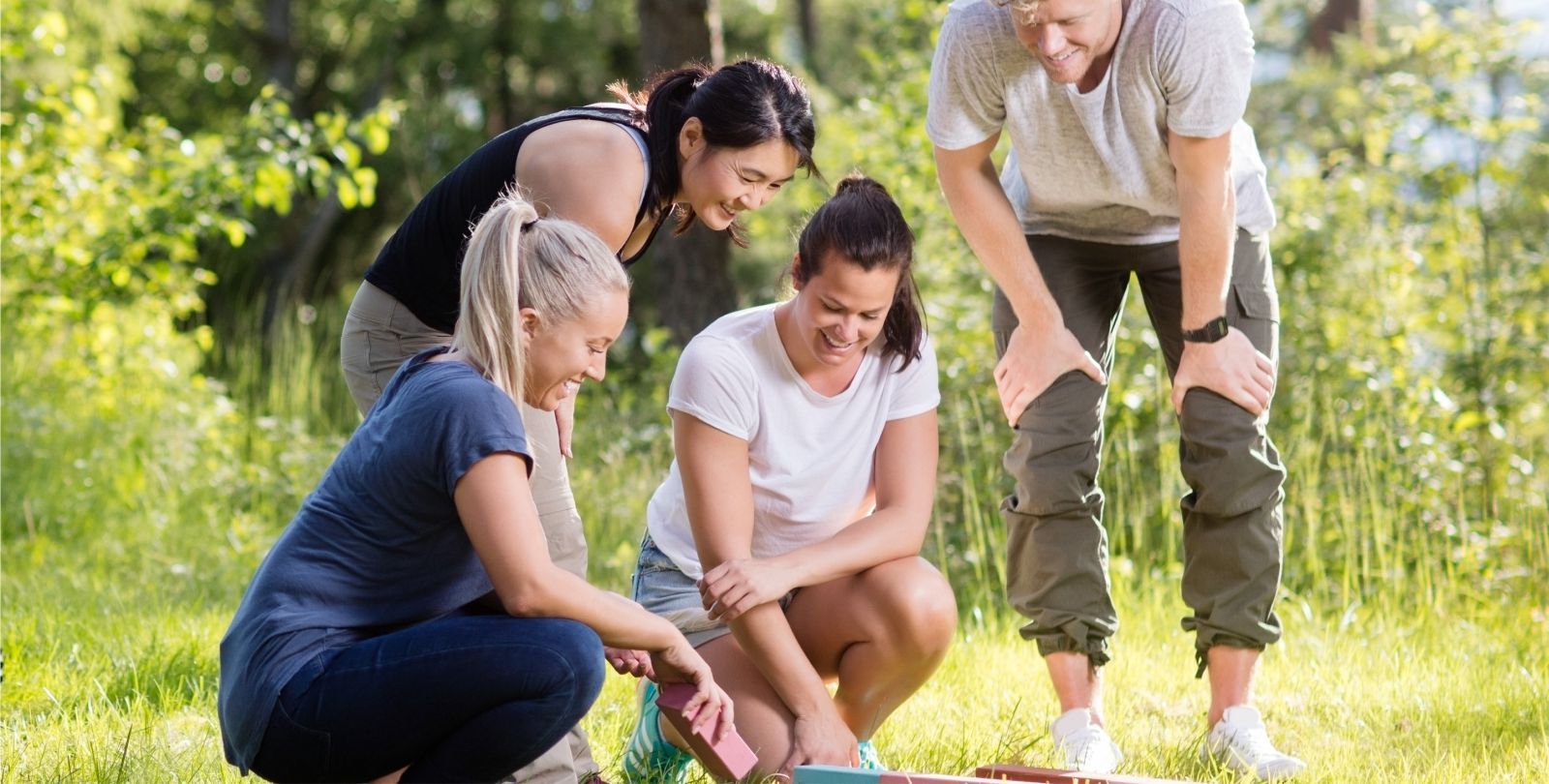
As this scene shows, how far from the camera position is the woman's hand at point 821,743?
249 centimetres

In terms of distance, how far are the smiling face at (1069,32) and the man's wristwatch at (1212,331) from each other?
538 millimetres

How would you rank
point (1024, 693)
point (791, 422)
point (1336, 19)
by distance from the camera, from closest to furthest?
point (791, 422), point (1024, 693), point (1336, 19)

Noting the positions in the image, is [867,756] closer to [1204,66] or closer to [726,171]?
[726,171]

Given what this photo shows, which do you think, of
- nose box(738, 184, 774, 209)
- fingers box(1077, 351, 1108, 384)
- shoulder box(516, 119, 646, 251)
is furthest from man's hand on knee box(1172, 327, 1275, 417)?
shoulder box(516, 119, 646, 251)

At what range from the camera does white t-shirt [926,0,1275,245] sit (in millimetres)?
2637

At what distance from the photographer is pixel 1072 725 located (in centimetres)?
282

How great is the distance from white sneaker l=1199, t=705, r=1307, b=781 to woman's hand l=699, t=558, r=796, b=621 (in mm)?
910

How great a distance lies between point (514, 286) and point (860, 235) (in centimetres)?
69

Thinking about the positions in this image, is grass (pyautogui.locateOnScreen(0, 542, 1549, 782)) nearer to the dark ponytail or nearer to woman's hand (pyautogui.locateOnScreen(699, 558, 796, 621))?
woman's hand (pyautogui.locateOnScreen(699, 558, 796, 621))

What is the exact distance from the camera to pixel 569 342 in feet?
7.11

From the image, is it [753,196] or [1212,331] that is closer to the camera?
[753,196]

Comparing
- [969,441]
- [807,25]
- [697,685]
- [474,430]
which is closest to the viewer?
[474,430]

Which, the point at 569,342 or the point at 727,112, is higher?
the point at 727,112

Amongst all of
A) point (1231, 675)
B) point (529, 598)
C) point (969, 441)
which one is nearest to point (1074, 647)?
point (1231, 675)
